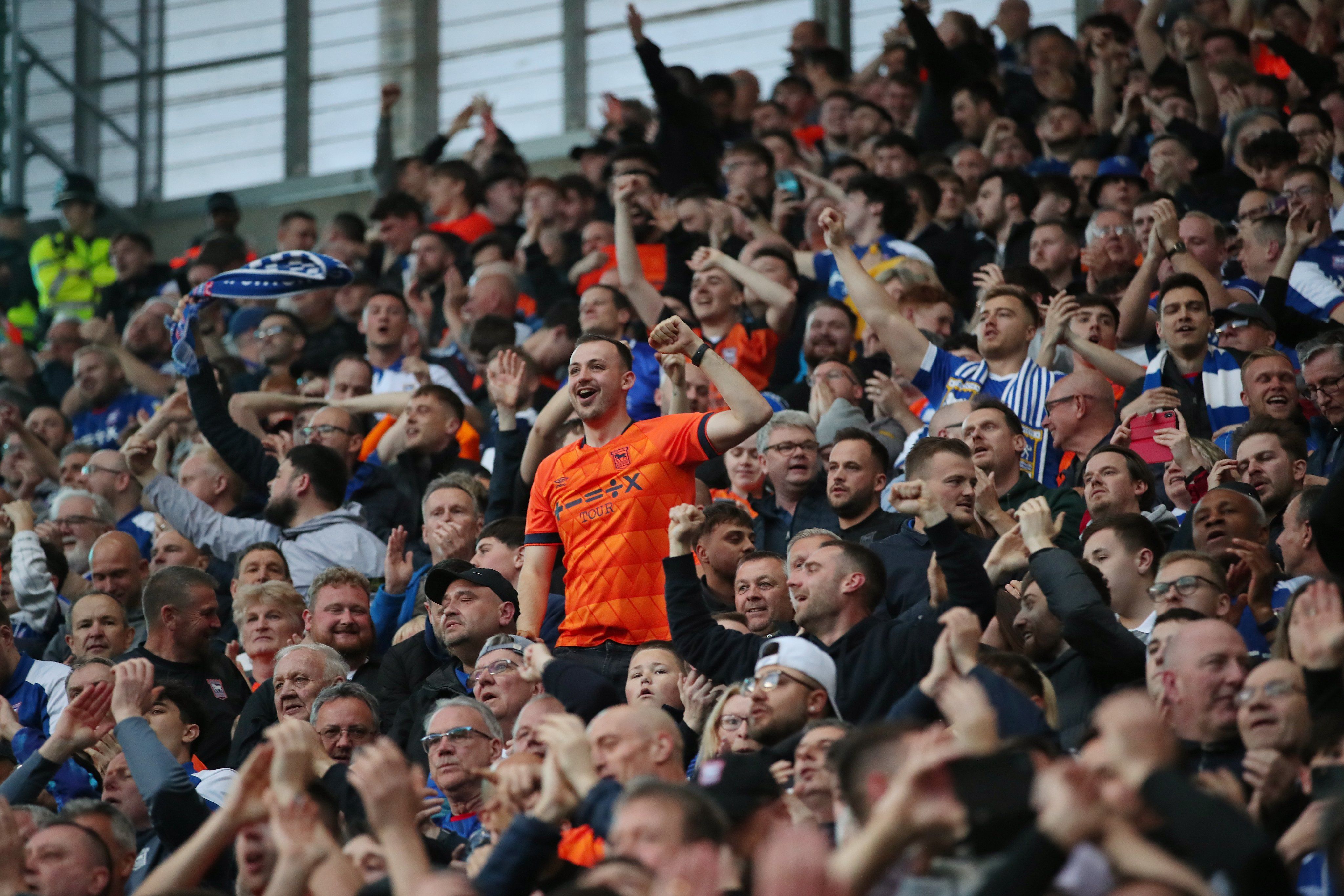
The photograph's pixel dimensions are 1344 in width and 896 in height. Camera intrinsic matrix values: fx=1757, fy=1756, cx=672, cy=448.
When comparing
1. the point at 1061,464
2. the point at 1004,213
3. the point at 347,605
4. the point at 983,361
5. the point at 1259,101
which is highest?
the point at 1259,101

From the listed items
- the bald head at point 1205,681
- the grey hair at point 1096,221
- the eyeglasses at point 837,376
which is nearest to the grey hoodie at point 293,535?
the eyeglasses at point 837,376

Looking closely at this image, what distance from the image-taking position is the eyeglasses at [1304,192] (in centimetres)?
883

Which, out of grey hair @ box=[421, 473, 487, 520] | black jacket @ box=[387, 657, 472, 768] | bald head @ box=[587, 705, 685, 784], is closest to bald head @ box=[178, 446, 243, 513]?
grey hair @ box=[421, 473, 487, 520]

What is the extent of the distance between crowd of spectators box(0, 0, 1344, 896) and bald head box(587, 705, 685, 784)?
0.08ft

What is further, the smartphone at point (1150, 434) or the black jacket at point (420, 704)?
the smartphone at point (1150, 434)

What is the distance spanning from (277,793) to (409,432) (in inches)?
199

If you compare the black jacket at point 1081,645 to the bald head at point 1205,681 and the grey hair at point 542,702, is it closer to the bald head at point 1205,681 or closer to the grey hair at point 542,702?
the bald head at point 1205,681

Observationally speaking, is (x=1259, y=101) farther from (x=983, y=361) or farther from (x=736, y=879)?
(x=736, y=879)

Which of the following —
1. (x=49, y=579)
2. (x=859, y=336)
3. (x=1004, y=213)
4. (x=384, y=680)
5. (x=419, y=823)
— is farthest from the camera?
(x=1004, y=213)

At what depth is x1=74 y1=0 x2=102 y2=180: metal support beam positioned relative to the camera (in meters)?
18.2

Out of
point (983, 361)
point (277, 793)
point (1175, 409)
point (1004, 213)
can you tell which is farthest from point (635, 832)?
point (1004, 213)

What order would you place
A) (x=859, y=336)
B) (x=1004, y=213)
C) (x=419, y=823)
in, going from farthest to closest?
(x=1004, y=213)
(x=859, y=336)
(x=419, y=823)

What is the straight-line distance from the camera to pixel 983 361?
8.70m

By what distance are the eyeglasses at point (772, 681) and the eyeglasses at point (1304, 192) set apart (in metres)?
4.61
